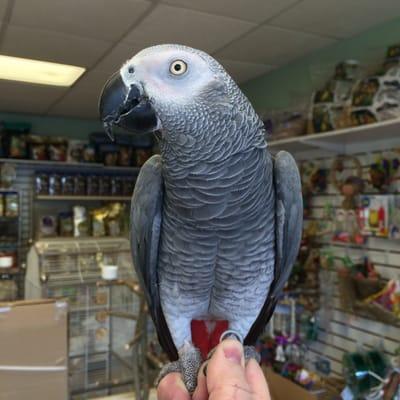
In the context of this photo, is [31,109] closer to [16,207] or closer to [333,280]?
[16,207]

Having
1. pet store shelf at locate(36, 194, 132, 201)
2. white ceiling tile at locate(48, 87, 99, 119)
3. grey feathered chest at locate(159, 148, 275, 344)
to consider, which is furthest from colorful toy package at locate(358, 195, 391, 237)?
pet store shelf at locate(36, 194, 132, 201)

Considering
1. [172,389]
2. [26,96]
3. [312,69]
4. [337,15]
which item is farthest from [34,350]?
[26,96]

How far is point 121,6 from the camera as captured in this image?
5.32ft

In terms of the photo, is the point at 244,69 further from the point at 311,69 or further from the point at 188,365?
the point at 188,365

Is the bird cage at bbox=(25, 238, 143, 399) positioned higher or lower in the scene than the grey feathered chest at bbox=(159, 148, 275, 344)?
lower

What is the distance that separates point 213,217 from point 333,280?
1370 millimetres

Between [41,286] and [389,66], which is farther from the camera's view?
[41,286]

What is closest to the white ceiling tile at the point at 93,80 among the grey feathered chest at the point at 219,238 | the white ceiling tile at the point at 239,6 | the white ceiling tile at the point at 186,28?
the white ceiling tile at the point at 186,28

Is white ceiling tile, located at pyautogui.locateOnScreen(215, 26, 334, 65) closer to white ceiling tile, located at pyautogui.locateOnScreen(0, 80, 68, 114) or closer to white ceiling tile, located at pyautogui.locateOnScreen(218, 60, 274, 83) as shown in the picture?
white ceiling tile, located at pyautogui.locateOnScreen(218, 60, 274, 83)

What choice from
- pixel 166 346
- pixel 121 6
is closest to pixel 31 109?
pixel 121 6

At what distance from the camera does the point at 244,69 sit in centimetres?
254

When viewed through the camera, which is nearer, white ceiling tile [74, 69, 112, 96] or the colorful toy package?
the colorful toy package

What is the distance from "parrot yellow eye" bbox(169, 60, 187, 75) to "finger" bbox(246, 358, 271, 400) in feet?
1.77

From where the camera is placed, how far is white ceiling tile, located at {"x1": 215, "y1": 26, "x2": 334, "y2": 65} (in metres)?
1.96
